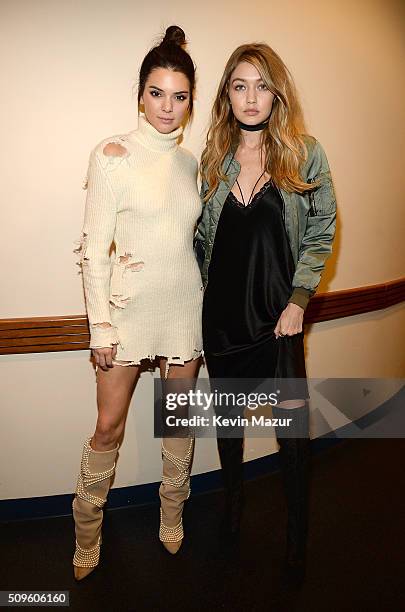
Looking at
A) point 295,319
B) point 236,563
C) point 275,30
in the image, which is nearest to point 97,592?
point 236,563

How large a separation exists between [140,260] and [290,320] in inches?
22.7

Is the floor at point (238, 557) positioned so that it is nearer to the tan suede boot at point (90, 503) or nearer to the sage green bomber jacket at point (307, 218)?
the tan suede boot at point (90, 503)

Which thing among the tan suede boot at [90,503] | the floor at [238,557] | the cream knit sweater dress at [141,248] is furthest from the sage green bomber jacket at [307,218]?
the floor at [238,557]

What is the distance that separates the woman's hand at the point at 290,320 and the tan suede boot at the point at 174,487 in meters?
0.62

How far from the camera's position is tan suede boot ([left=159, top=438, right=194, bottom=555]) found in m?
1.95

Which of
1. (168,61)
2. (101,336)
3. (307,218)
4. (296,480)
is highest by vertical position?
(168,61)

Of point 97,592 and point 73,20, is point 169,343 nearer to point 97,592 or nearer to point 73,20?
point 97,592

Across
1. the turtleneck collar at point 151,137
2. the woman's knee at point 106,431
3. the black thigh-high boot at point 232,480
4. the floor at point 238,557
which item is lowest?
the floor at point 238,557

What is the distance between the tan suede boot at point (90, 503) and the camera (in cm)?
179

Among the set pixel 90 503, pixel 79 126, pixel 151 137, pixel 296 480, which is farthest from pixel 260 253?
pixel 90 503

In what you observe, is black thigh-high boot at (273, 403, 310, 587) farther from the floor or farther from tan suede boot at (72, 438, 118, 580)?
tan suede boot at (72, 438, 118, 580)

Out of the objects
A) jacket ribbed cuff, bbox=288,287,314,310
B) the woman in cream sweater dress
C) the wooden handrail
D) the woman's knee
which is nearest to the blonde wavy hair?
the woman in cream sweater dress

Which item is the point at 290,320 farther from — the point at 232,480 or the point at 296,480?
the point at 232,480

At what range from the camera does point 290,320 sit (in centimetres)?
174
